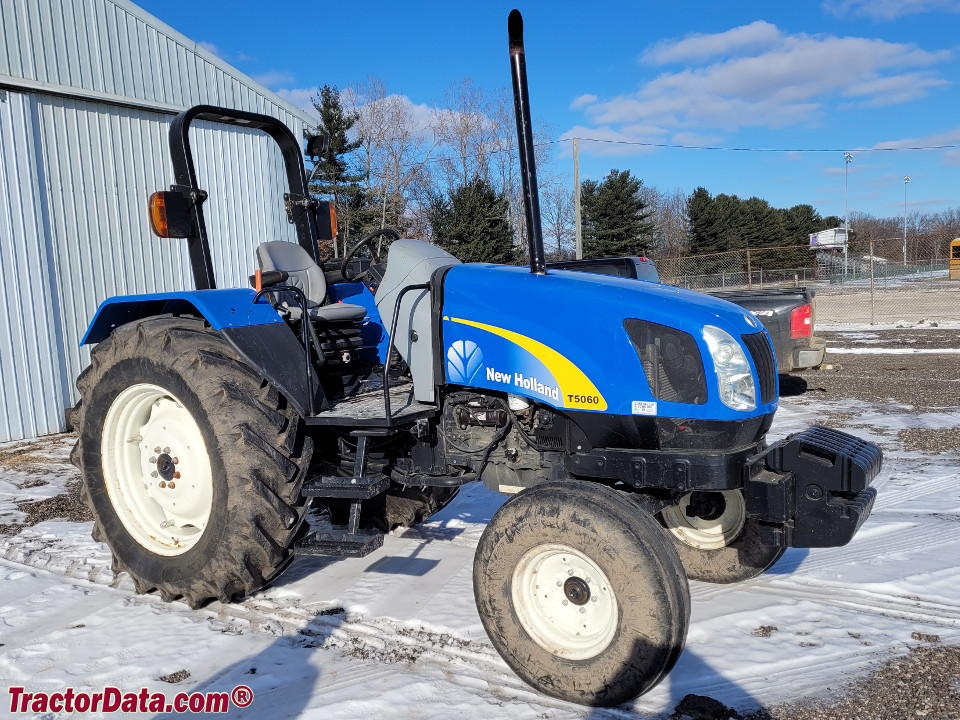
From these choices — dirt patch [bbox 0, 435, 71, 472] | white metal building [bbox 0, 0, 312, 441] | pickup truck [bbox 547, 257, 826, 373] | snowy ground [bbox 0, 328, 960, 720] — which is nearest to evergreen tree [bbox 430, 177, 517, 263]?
white metal building [bbox 0, 0, 312, 441]

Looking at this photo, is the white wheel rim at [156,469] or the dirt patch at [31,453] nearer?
the white wheel rim at [156,469]

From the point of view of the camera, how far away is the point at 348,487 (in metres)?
3.42

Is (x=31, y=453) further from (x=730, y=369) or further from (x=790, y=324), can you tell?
(x=790, y=324)

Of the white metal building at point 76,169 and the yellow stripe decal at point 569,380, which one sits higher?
the white metal building at point 76,169

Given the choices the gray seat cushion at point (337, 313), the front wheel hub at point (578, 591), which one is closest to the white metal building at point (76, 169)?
the gray seat cushion at point (337, 313)

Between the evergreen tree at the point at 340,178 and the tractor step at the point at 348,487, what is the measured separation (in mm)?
29461

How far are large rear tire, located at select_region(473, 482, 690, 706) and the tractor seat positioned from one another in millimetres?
1745

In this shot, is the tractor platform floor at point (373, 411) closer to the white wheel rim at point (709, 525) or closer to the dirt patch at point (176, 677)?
the dirt patch at point (176, 677)

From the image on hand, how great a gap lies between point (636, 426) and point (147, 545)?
2.59 metres

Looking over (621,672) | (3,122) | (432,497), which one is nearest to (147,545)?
(432,497)

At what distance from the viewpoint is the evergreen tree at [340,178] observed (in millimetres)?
33438

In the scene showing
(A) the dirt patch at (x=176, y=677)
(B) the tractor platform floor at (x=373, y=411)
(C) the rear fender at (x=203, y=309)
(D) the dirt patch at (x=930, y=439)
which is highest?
(C) the rear fender at (x=203, y=309)

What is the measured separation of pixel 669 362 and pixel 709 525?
53.1 inches

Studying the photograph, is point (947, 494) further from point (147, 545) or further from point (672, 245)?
point (672, 245)
